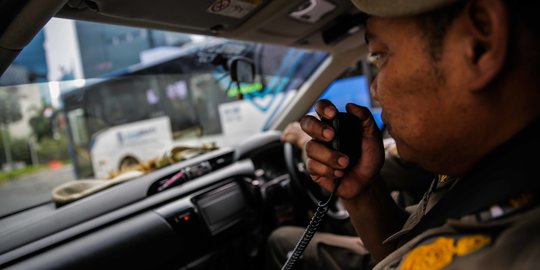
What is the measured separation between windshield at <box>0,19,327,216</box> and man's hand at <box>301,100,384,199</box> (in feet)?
3.13

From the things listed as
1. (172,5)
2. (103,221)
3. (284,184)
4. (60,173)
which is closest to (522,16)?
(172,5)

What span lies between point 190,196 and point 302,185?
0.84m

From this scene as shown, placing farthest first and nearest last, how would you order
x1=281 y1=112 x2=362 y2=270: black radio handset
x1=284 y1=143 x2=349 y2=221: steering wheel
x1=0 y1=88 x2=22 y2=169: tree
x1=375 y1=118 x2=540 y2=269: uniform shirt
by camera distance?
x1=0 y1=88 x2=22 y2=169: tree, x1=284 y1=143 x2=349 y2=221: steering wheel, x1=281 y1=112 x2=362 y2=270: black radio handset, x1=375 y1=118 x2=540 y2=269: uniform shirt

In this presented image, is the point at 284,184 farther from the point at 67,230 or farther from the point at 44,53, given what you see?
the point at 44,53

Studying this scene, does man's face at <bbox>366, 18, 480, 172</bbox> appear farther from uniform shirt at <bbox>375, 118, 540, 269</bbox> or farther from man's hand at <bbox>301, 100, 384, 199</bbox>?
man's hand at <bbox>301, 100, 384, 199</bbox>

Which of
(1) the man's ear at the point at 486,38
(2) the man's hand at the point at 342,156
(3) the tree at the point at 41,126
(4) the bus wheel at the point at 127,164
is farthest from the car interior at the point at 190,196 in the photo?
(3) the tree at the point at 41,126

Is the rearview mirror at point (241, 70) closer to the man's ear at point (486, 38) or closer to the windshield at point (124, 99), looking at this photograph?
the windshield at point (124, 99)

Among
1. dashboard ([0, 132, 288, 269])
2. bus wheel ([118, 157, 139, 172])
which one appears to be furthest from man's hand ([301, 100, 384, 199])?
bus wheel ([118, 157, 139, 172])

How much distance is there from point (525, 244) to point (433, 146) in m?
0.28

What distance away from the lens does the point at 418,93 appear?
33.7 inches

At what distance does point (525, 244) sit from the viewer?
0.66 metres

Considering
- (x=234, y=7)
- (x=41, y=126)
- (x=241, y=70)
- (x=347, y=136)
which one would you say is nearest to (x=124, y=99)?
(x=41, y=126)

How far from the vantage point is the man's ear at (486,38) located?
2.38 ft

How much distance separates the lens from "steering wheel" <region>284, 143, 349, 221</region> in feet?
8.76
